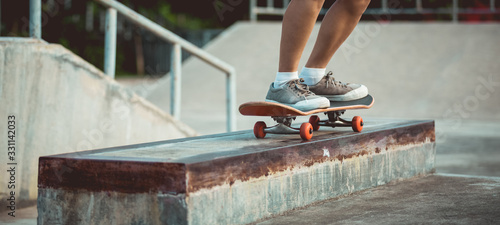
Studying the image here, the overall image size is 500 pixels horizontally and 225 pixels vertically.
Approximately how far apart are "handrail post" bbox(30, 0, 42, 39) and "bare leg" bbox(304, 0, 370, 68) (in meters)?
1.97

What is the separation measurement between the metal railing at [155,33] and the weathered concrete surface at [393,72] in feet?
11.5

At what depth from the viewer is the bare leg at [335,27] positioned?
396 centimetres

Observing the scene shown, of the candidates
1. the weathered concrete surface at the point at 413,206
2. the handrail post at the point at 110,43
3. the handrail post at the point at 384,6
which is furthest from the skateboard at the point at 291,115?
the handrail post at the point at 384,6

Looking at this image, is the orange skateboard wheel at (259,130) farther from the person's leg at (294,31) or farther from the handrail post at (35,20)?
the handrail post at (35,20)

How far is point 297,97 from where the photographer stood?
3705 millimetres

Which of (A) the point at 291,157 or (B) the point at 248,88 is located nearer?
(A) the point at 291,157

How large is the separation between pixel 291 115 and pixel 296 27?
49 cm

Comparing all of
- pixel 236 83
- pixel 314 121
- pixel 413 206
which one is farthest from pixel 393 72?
pixel 413 206

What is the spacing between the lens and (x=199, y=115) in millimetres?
11984

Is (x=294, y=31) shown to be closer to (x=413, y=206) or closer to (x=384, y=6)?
(x=413, y=206)

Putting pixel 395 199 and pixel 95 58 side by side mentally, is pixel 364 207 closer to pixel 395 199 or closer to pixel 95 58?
pixel 395 199

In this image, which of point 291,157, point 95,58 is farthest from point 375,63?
point 95,58

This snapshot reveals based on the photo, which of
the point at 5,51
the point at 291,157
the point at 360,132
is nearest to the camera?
the point at 291,157

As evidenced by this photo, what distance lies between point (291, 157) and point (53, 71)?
2.14m
